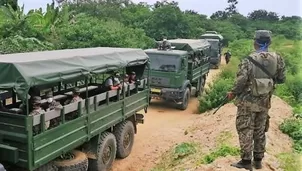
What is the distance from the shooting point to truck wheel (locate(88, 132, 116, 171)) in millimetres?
6884

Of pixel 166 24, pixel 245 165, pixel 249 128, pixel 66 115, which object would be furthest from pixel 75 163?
pixel 166 24

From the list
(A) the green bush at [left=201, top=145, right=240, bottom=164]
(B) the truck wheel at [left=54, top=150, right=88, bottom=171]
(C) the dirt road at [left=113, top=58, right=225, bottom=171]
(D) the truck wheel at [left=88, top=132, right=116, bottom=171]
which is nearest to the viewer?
(B) the truck wheel at [left=54, top=150, right=88, bottom=171]

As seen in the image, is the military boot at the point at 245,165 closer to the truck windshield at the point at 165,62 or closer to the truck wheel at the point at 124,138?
the truck wheel at the point at 124,138

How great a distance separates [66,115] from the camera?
6227mm

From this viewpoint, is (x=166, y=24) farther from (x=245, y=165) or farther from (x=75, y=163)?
(x=245, y=165)

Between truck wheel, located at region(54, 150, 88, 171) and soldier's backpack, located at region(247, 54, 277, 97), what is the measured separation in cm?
293

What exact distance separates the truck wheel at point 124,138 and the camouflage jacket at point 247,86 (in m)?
3.33

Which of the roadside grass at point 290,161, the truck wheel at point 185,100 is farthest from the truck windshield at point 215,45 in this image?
the roadside grass at point 290,161

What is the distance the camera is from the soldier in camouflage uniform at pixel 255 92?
4965 mm

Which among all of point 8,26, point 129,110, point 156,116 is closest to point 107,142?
point 129,110

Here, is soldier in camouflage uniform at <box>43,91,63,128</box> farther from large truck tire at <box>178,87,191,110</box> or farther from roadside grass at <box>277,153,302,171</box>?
large truck tire at <box>178,87,191,110</box>

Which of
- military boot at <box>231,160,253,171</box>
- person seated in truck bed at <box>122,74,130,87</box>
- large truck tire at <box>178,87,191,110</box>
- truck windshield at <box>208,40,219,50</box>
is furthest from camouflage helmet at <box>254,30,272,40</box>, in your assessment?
truck windshield at <box>208,40,219,50</box>

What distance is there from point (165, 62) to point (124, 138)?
5.30m

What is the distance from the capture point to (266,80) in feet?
16.3
